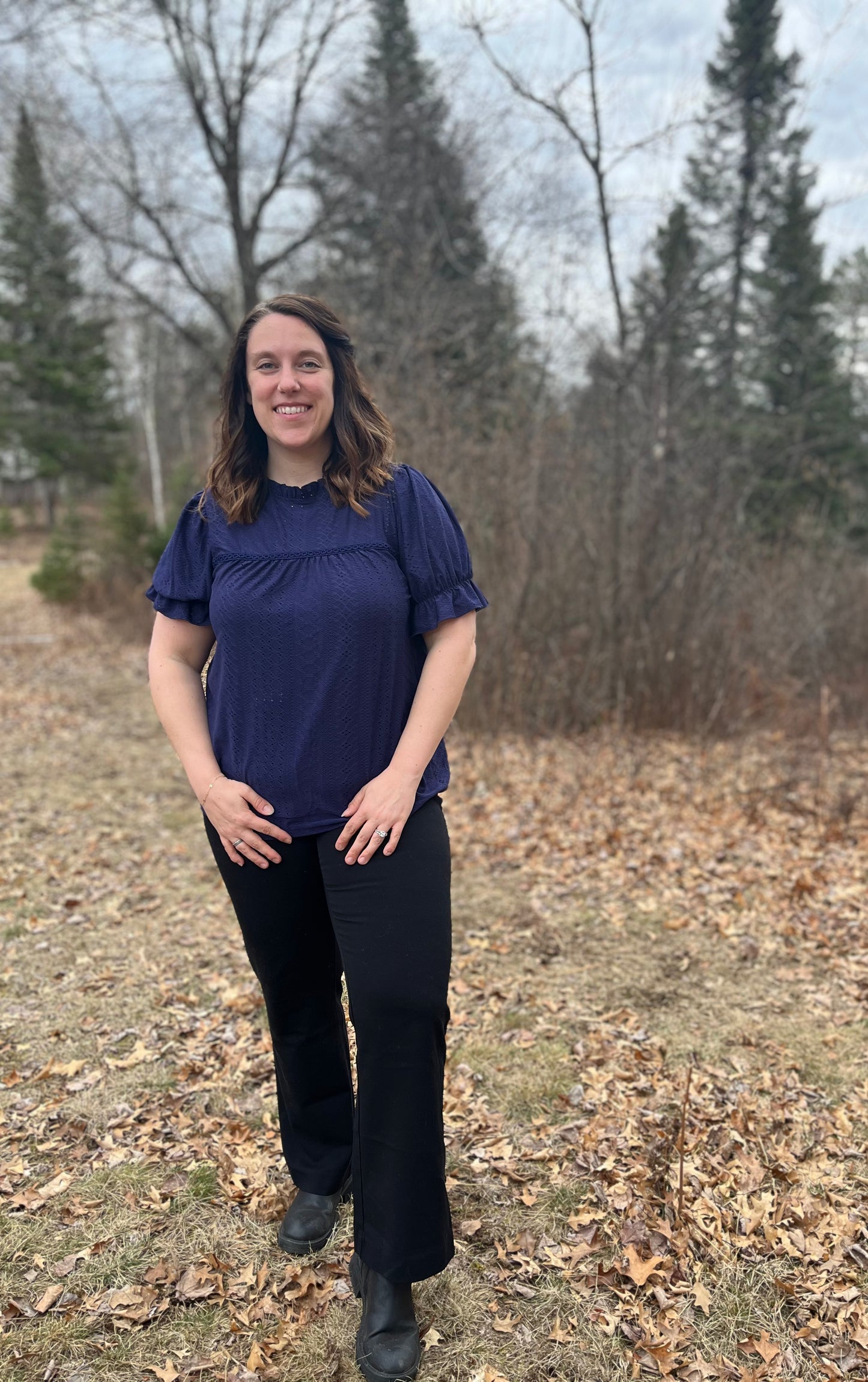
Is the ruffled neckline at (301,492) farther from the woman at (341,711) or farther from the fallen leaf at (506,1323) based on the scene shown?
the fallen leaf at (506,1323)

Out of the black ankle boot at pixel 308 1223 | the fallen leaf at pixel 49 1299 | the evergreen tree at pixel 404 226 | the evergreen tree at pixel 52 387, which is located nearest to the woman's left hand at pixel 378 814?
the black ankle boot at pixel 308 1223

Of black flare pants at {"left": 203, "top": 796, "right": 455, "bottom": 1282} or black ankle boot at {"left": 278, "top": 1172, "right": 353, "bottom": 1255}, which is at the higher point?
black flare pants at {"left": 203, "top": 796, "right": 455, "bottom": 1282}

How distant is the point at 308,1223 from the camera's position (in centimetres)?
236

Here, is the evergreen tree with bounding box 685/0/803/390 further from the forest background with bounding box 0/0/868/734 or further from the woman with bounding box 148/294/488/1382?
the woman with bounding box 148/294/488/1382

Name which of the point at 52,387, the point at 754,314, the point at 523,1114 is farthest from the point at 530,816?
the point at 52,387

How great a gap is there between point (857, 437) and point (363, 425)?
16673mm

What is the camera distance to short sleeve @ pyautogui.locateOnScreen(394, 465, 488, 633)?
6.11 feet

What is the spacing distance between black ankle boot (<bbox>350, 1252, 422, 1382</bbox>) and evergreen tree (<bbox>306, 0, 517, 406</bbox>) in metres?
8.78

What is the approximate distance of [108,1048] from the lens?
3.36 metres

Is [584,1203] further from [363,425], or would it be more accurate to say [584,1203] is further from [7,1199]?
[363,425]

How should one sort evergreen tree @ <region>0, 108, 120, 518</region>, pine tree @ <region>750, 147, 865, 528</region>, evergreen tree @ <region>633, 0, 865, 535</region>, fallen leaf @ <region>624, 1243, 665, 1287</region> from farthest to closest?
evergreen tree @ <region>0, 108, 120, 518</region>, pine tree @ <region>750, 147, 865, 528</region>, evergreen tree @ <region>633, 0, 865, 535</region>, fallen leaf @ <region>624, 1243, 665, 1287</region>

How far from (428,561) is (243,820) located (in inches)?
26.3

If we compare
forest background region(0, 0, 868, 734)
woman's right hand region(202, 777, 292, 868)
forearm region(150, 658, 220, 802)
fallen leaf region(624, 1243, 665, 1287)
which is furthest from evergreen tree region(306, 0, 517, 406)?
fallen leaf region(624, 1243, 665, 1287)

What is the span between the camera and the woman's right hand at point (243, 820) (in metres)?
1.86
